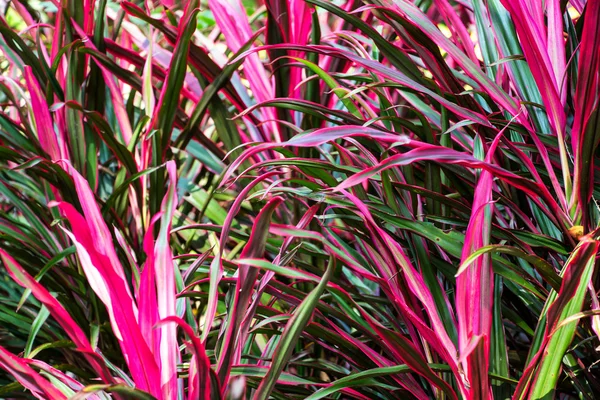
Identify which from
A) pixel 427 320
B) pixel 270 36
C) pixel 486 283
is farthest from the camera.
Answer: pixel 270 36

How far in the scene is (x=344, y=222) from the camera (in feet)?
2.39

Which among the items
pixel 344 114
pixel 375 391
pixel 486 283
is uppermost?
pixel 344 114

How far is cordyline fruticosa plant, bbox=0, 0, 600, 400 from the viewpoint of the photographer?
0.50 meters

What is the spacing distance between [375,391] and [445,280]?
0.46 feet

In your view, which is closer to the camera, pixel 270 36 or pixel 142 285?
pixel 142 285

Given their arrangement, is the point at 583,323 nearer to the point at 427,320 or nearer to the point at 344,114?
the point at 427,320

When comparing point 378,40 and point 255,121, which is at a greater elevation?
point 378,40

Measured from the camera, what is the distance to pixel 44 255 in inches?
36.4

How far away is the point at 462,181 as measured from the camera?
69 centimetres

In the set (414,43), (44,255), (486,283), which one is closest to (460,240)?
(486,283)

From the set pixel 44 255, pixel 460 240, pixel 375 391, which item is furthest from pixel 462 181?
pixel 44 255

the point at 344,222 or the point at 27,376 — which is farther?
the point at 344,222

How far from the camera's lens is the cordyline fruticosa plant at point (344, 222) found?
0.50 meters

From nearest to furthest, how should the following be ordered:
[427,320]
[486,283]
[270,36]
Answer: [486,283], [427,320], [270,36]
